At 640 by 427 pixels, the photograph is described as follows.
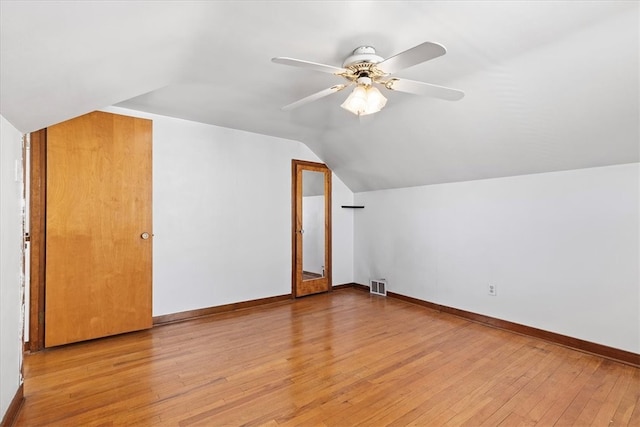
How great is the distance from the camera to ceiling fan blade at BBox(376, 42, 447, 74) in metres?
1.51

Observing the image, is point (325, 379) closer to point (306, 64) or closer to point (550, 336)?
point (306, 64)

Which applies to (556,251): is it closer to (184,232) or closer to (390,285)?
(390,285)

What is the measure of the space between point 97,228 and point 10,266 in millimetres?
1260

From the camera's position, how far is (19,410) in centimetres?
194

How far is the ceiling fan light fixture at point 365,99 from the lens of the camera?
2176 mm

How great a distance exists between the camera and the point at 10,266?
1891 mm

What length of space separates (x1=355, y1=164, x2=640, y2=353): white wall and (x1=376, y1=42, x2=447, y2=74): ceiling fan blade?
226 cm

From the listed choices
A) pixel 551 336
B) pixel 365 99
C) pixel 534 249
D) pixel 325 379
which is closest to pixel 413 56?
pixel 365 99

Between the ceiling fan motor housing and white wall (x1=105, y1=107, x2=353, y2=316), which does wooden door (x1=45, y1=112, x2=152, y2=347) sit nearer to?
white wall (x1=105, y1=107, x2=353, y2=316)

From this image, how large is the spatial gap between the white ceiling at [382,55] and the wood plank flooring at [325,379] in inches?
70.4

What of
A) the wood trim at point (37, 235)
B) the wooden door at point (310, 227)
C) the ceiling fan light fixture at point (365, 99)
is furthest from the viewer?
the wooden door at point (310, 227)

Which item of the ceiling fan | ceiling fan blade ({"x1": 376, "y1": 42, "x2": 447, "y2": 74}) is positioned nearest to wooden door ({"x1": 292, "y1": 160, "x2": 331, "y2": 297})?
the ceiling fan

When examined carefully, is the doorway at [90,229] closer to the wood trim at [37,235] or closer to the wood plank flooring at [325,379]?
the wood trim at [37,235]

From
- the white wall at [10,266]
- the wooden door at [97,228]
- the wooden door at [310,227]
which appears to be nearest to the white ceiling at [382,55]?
the white wall at [10,266]
